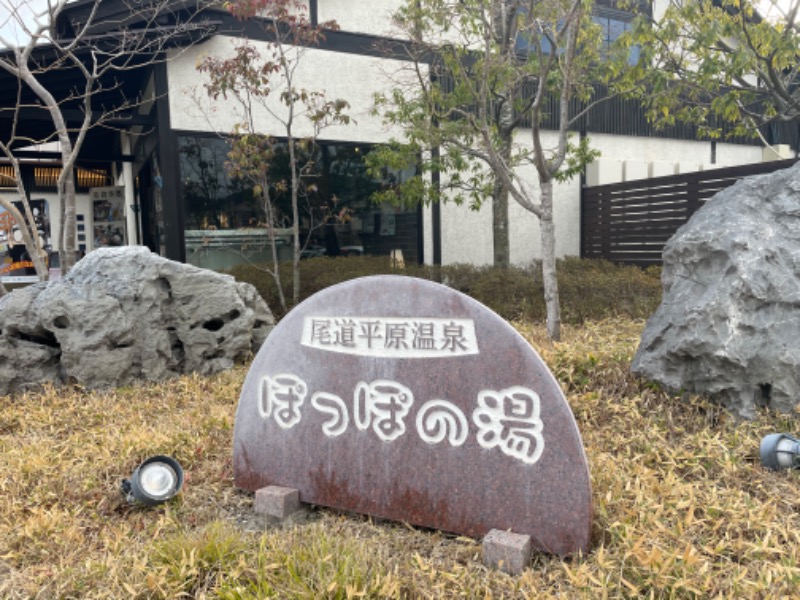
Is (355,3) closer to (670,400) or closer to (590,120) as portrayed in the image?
(590,120)

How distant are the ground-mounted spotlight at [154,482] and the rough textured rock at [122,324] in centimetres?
231

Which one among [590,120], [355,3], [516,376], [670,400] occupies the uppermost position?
[355,3]

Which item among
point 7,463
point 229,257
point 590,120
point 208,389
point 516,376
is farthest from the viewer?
point 590,120

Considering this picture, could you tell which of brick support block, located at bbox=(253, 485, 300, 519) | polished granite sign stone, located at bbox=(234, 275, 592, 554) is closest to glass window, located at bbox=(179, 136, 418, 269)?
polished granite sign stone, located at bbox=(234, 275, 592, 554)

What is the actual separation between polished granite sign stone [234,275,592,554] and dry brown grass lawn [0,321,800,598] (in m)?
0.15

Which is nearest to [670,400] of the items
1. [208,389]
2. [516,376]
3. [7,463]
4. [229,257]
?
[516,376]

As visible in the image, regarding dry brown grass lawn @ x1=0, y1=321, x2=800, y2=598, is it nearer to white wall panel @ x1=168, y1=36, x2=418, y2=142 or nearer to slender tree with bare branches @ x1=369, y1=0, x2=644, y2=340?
slender tree with bare branches @ x1=369, y1=0, x2=644, y2=340

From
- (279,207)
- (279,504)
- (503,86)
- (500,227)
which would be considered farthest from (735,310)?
(279,207)

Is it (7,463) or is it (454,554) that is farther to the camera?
(7,463)

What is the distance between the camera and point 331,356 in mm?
2789

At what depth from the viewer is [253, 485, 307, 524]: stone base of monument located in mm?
2773

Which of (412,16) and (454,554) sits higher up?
(412,16)

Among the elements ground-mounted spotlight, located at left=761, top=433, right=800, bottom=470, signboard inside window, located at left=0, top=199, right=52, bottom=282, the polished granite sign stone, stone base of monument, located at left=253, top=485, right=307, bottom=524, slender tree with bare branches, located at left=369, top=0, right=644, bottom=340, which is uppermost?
slender tree with bare branches, located at left=369, top=0, right=644, bottom=340

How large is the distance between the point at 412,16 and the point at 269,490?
583 centimetres
